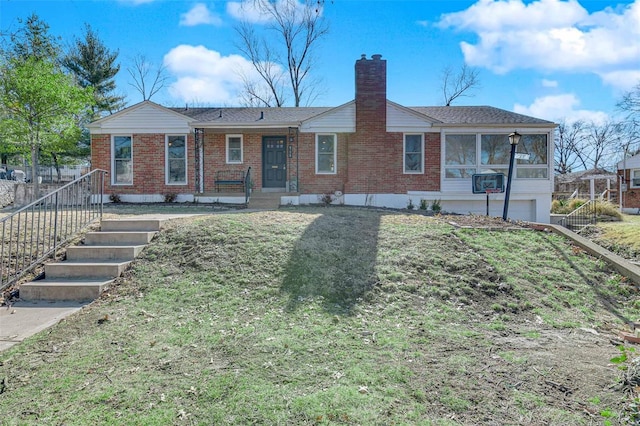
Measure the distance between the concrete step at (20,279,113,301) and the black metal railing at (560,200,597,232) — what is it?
44.1 ft

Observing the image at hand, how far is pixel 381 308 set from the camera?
4.84m

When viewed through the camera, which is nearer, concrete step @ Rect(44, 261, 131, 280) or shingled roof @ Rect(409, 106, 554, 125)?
concrete step @ Rect(44, 261, 131, 280)

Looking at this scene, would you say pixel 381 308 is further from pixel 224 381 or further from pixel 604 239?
pixel 604 239

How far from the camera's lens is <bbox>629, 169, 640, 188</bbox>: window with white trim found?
22.5 meters

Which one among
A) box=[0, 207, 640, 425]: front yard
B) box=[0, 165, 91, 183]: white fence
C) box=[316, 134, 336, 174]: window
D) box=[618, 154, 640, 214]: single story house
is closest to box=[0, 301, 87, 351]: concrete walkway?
box=[0, 207, 640, 425]: front yard

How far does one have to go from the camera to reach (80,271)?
5754 mm

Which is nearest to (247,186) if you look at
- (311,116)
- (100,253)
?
(311,116)

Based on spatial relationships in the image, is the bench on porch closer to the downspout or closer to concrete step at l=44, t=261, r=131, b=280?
the downspout

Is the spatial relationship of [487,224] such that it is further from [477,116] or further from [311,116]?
[311,116]

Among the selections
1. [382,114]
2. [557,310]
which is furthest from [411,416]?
[382,114]

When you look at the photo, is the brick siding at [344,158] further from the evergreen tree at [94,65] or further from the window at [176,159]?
the evergreen tree at [94,65]

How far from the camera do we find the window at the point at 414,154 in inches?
596

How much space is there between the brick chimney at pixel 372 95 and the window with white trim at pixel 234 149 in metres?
4.87

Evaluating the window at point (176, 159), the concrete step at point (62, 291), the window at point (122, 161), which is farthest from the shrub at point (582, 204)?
the window at point (122, 161)
